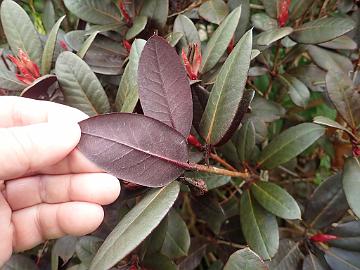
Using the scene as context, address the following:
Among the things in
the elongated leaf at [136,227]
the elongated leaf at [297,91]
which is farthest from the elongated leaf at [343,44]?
the elongated leaf at [136,227]

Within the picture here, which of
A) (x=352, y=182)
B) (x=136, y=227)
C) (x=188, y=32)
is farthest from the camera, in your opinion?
(x=188, y=32)

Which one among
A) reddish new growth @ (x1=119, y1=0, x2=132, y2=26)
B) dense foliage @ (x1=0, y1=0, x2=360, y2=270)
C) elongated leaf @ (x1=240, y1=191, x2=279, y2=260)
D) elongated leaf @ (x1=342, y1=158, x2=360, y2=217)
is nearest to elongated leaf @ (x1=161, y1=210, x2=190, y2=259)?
dense foliage @ (x1=0, y1=0, x2=360, y2=270)

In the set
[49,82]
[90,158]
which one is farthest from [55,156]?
[49,82]

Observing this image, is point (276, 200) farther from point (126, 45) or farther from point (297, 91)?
point (126, 45)

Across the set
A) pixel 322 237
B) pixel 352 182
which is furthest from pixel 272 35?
pixel 322 237

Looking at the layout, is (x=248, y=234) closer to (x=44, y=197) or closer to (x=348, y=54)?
(x=44, y=197)

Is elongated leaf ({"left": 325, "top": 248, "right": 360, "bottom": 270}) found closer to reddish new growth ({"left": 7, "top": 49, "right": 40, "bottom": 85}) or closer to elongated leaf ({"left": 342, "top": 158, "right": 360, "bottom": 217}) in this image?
elongated leaf ({"left": 342, "top": 158, "right": 360, "bottom": 217})
